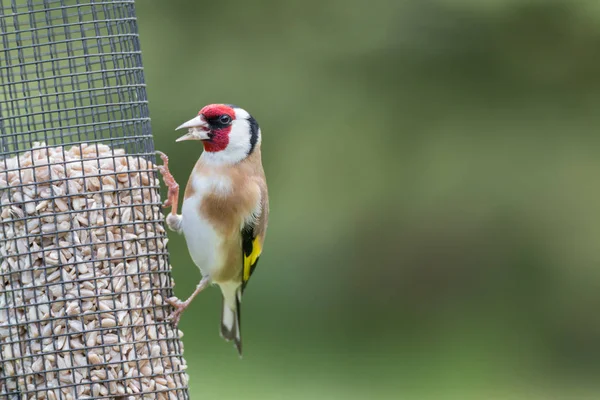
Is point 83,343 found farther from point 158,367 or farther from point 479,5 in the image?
point 479,5

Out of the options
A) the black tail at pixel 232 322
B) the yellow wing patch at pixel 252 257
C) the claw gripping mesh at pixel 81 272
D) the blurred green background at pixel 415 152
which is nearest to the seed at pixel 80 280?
the claw gripping mesh at pixel 81 272

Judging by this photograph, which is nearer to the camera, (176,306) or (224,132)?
(176,306)

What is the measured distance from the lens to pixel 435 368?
11.3 meters

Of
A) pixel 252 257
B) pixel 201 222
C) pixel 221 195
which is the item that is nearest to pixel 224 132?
pixel 221 195

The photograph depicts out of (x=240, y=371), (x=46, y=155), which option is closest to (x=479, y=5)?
(x=240, y=371)

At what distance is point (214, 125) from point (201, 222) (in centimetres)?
57

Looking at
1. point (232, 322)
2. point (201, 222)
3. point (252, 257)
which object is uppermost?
point (201, 222)

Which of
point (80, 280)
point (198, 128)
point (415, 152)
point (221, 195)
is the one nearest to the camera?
point (80, 280)

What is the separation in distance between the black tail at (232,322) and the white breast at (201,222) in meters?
0.87

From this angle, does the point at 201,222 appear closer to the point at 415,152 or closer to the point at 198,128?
the point at 198,128

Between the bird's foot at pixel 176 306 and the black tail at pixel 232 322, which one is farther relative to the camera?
the black tail at pixel 232 322

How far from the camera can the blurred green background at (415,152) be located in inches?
488

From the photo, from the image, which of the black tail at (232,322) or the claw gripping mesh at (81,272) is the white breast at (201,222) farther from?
the black tail at (232,322)

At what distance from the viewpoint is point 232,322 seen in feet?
23.2
